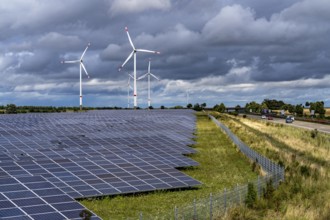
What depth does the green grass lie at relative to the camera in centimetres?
2952

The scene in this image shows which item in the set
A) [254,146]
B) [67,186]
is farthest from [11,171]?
[254,146]

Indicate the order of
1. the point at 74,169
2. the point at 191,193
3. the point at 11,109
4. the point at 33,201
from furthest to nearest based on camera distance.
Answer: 1. the point at 11,109
2. the point at 74,169
3. the point at 191,193
4. the point at 33,201

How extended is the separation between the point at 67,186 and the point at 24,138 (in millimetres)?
21277

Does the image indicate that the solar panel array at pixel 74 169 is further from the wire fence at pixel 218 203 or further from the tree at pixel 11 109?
the tree at pixel 11 109

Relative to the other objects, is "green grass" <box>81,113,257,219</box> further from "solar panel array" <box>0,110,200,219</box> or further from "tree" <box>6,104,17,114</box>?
"tree" <box>6,104,17,114</box>

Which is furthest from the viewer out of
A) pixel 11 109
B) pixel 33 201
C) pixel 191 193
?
pixel 11 109

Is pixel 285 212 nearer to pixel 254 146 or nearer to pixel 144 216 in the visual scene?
pixel 144 216

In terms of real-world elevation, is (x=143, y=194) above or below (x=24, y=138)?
below

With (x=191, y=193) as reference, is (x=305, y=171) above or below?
above

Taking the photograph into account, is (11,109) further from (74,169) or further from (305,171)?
(305,171)

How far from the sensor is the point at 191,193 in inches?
1357

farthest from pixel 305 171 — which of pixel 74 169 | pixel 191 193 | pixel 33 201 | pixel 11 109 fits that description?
pixel 11 109

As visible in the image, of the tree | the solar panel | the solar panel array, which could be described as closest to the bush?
the solar panel array

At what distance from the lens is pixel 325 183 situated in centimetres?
3653
